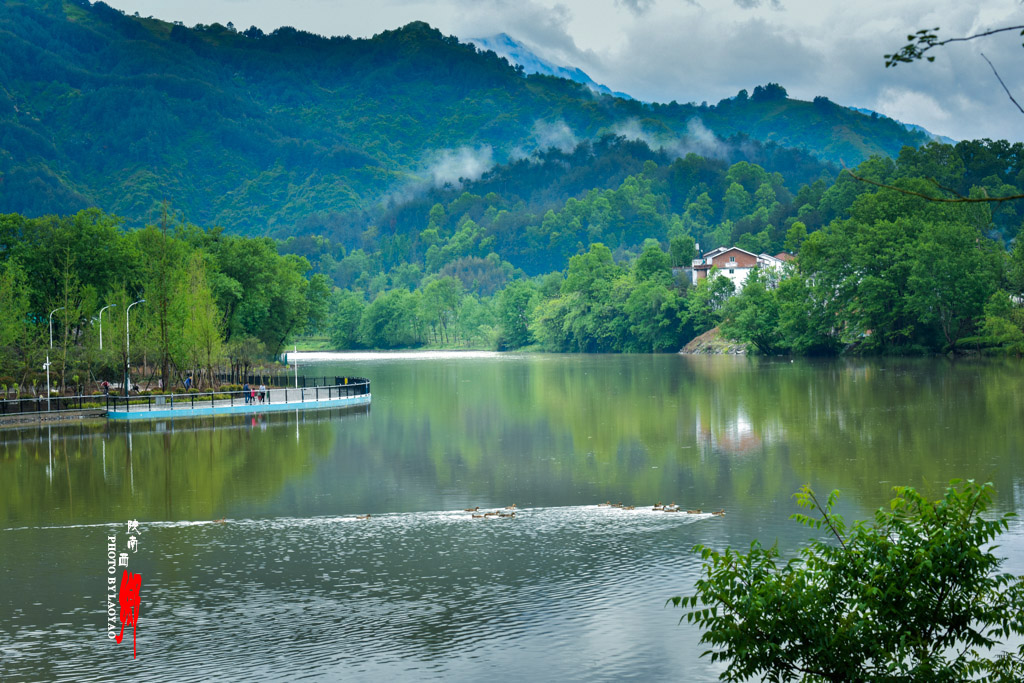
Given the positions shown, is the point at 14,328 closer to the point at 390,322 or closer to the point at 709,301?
the point at 709,301

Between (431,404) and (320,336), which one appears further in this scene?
(320,336)

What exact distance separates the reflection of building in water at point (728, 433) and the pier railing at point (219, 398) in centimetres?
2057

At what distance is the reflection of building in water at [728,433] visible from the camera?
112 feet

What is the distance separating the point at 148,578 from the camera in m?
17.9

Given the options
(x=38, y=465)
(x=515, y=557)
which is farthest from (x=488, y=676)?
(x=38, y=465)

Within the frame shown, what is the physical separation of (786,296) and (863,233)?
10378mm

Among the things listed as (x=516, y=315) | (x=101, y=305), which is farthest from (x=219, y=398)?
(x=516, y=315)

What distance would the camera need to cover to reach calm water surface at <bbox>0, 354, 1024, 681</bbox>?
14.1m

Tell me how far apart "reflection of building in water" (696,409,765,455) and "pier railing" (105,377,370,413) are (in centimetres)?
2057

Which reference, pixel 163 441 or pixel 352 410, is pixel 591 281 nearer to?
pixel 352 410

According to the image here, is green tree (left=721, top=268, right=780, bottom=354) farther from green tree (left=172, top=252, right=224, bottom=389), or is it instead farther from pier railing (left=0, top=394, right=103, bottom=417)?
pier railing (left=0, top=394, right=103, bottom=417)

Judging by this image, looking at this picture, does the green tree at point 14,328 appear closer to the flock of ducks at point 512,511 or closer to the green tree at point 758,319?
the flock of ducks at point 512,511

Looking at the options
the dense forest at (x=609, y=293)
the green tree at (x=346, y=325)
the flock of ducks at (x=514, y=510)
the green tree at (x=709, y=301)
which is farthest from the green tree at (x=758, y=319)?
the green tree at (x=346, y=325)

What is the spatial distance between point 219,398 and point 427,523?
107 feet
